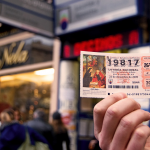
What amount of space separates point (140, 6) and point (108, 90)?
9.66 ft

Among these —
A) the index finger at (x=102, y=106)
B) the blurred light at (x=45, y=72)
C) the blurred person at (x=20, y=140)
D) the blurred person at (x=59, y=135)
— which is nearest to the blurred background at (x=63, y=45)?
the blurred light at (x=45, y=72)

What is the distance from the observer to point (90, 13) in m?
4.07

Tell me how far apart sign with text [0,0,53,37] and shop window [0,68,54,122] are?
90.3 inches

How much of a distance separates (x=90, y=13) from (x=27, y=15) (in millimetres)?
1362

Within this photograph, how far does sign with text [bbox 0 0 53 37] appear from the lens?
9.89ft

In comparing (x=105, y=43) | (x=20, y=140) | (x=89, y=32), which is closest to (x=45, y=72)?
(x=89, y=32)

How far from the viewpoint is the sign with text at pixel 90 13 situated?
3645 mm

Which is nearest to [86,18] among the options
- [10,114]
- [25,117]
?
[10,114]

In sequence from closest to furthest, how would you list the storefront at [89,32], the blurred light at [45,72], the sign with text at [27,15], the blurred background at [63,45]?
the sign with text at [27,15], the blurred background at [63,45], the storefront at [89,32], the blurred light at [45,72]

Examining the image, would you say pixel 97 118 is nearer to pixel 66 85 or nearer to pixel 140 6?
pixel 140 6

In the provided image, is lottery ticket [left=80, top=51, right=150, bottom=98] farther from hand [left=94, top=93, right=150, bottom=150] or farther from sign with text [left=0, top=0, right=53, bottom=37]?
sign with text [left=0, top=0, right=53, bottom=37]

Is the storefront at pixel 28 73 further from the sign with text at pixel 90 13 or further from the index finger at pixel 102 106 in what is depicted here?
the index finger at pixel 102 106

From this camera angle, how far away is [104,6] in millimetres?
3877

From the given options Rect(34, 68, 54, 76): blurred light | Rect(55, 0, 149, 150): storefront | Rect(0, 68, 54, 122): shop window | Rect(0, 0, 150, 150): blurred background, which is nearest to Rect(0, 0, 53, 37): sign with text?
Rect(0, 0, 150, 150): blurred background
